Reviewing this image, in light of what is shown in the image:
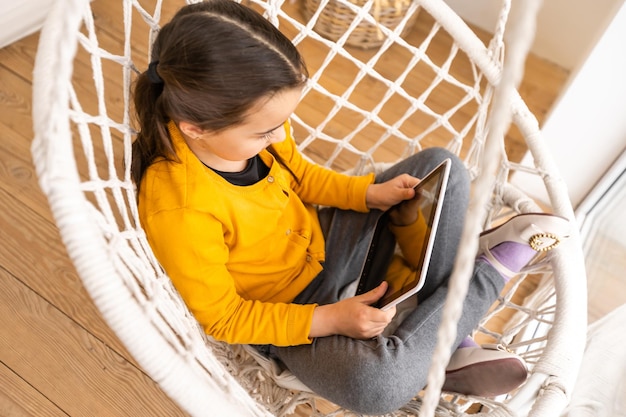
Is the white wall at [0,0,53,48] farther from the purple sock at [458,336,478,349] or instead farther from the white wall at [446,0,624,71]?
the purple sock at [458,336,478,349]

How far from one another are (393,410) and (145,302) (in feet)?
1.13

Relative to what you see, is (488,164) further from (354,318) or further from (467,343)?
(467,343)

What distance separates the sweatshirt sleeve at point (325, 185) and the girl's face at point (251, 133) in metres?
0.19

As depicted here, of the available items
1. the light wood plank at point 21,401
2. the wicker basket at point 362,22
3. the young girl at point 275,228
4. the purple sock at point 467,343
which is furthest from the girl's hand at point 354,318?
the wicker basket at point 362,22

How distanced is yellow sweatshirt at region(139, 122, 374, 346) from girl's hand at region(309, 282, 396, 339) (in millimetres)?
18

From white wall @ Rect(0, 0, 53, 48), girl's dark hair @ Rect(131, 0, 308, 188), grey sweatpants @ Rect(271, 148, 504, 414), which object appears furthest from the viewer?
white wall @ Rect(0, 0, 53, 48)

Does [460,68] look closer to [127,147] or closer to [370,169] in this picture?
[370,169]

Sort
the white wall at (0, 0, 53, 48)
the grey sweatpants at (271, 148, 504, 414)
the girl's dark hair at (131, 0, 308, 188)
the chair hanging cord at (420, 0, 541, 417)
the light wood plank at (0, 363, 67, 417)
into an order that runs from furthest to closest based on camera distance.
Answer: the white wall at (0, 0, 53, 48), the light wood plank at (0, 363, 67, 417), the grey sweatpants at (271, 148, 504, 414), the girl's dark hair at (131, 0, 308, 188), the chair hanging cord at (420, 0, 541, 417)

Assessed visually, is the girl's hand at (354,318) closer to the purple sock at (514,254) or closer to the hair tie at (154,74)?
the purple sock at (514,254)

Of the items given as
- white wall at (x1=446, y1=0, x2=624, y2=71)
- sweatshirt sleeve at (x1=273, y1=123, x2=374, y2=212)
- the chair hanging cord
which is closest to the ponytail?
sweatshirt sleeve at (x1=273, y1=123, x2=374, y2=212)

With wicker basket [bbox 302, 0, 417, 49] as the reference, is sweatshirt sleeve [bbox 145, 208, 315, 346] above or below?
below

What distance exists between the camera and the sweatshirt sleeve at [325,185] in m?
0.82

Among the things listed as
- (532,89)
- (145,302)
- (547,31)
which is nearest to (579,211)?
(532,89)

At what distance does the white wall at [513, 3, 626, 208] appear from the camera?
3.05 feet
